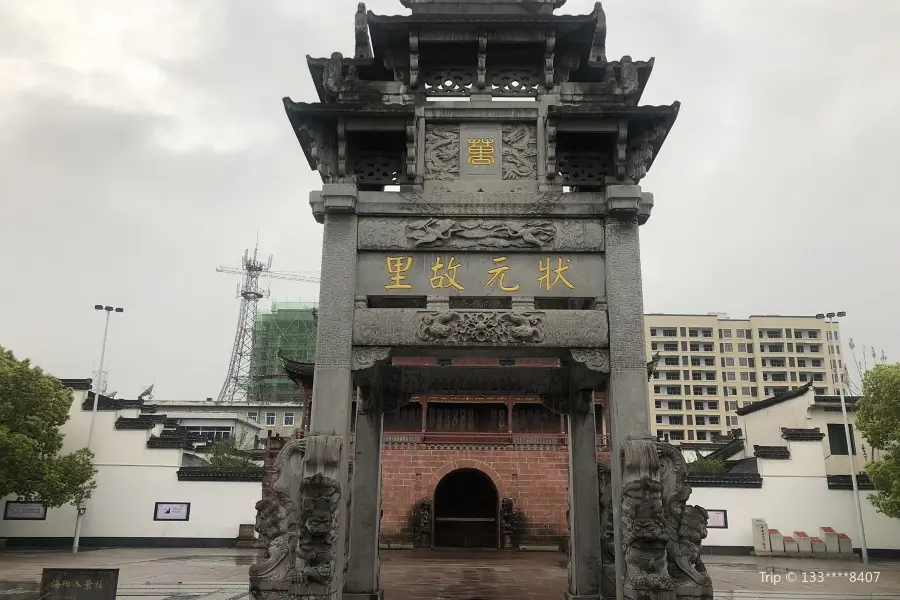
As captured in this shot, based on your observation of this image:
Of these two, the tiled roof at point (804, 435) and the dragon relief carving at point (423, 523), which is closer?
the dragon relief carving at point (423, 523)

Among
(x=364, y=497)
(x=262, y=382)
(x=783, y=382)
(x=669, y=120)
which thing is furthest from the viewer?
(x=783, y=382)

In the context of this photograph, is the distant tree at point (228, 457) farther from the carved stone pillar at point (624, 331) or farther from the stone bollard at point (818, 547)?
the carved stone pillar at point (624, 331)

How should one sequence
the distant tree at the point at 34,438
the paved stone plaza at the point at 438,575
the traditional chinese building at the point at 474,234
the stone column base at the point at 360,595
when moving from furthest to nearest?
the distant tree at the point at 34,438 < the paved stone plaza at the point at 438,575 < the stone column base at the point at 360,595 < the traditional chinese building at the point at 474,234

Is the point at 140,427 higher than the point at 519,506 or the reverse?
higher

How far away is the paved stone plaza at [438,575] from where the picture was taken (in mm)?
13422

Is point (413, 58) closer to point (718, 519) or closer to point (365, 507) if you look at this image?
point (365, 507)

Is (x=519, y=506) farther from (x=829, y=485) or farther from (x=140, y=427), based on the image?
(x=140, y=427)

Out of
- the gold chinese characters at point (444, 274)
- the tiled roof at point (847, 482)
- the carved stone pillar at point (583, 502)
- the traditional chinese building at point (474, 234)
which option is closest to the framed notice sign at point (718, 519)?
the tiled roof at point (847, 482)

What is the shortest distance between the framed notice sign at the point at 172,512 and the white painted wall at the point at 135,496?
0.57ft

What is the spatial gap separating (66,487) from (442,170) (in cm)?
2262

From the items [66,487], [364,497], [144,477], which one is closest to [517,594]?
[364,497]

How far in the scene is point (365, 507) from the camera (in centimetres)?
1067

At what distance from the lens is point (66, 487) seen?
24.8 meters

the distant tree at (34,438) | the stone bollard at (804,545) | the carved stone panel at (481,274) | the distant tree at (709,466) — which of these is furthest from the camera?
the distant tree at (709,466)
